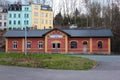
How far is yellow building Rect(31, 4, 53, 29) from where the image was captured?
10888 centimetres

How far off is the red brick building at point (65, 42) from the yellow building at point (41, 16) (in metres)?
40.2

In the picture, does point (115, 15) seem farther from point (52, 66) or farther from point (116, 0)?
point (52, 66)

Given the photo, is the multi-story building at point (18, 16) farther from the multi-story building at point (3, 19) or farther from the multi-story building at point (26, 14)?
the multi-story building at point (3, 19)

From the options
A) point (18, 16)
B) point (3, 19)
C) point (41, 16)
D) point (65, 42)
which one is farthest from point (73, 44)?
point (3, 19)

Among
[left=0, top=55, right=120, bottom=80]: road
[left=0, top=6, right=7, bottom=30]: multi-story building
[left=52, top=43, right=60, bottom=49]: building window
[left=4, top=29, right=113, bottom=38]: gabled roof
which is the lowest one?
[left=0, top=55, right=120, bottom=80]: road

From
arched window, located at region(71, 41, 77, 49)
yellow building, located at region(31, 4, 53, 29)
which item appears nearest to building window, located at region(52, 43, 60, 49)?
arched window, located at region(71, 41, 77, 49)

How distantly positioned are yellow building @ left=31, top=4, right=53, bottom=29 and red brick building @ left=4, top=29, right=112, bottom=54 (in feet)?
132

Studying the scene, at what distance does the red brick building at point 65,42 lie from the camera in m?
66.8

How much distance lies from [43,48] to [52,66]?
42630mm

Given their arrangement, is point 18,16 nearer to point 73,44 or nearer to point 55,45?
point 55,45

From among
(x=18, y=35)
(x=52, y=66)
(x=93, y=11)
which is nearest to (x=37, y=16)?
(x=93, y=11)

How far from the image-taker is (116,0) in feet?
282

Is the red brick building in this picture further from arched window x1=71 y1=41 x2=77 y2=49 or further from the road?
the road

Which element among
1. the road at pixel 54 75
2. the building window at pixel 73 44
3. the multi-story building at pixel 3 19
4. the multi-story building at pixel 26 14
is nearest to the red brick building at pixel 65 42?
the building window at pixel 73 44
